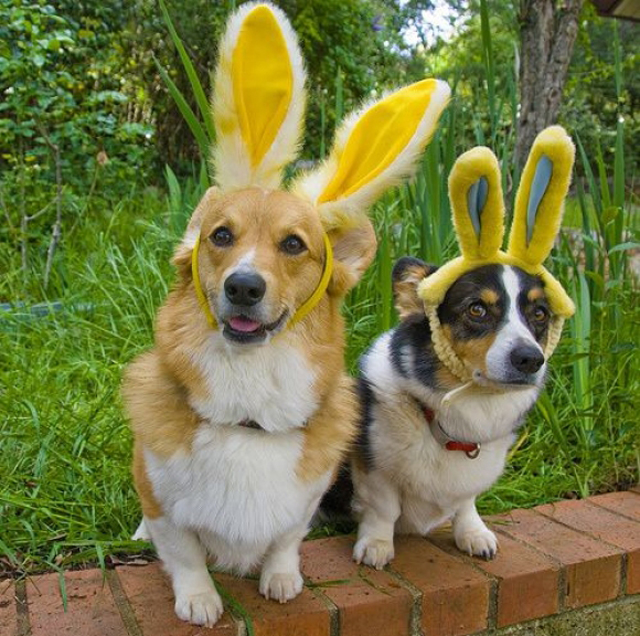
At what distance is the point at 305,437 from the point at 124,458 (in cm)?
84

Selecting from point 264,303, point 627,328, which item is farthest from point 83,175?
point 264,303

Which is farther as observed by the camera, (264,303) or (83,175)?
(83,175)

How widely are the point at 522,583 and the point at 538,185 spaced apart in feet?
3.25

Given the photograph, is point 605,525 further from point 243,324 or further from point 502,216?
point 243,324

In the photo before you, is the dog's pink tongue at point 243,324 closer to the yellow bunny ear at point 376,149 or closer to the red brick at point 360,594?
the yellow bunny ear at point 376,149

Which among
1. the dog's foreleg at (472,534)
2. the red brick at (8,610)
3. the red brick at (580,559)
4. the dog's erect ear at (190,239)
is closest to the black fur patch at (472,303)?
the dog's foreleg at (472,534)

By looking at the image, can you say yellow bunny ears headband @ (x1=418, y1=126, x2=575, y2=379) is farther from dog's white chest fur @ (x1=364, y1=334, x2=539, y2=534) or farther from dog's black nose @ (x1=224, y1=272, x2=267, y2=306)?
dog's black nose @ (x1=224, y1=272, x2=267, y2=306)

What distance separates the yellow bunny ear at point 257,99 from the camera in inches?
58.4

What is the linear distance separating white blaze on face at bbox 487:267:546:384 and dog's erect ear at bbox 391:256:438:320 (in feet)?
0.78

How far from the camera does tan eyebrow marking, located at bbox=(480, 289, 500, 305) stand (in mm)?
1742

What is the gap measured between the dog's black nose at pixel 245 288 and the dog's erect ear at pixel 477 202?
22.9 inches

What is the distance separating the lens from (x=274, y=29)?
148 cm

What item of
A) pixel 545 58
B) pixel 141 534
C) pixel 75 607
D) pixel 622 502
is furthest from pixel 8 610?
pixel 545 58

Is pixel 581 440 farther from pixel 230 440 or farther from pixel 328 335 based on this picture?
pixel 230 440
